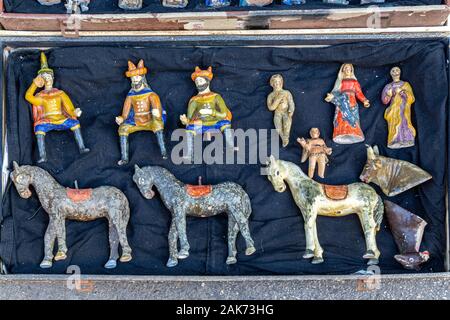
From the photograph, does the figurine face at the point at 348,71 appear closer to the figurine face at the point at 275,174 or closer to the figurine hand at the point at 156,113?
the figurine face at the point at 275,174

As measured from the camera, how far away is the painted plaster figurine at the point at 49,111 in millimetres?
2820

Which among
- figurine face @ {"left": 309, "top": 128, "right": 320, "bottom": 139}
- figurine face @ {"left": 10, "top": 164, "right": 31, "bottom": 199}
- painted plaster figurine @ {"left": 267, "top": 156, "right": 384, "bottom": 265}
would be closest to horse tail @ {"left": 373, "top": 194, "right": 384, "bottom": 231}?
painted plaster figurine @ {"left": 267, "top": 156, "right": 384, "bottom": 265}

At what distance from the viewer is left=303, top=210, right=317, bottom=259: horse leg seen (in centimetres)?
271

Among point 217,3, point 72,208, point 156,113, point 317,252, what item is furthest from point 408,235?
point 72,208

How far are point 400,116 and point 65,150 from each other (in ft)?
4.74

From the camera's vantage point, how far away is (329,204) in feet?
8.86

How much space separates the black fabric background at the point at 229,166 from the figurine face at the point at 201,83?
0.08 m

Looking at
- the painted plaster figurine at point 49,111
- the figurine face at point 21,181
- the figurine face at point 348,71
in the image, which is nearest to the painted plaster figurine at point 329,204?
the figurine face at point 348,71

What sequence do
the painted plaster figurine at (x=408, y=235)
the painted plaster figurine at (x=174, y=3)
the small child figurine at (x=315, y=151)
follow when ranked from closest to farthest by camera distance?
the painted plaster figurine at (x=408, y=235), the small child figurine at (x=315, y=151), the painted plaster figurine at (x=174, y=3)

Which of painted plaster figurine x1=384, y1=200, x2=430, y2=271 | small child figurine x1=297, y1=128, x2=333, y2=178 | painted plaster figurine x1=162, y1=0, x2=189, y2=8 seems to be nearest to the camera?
painted plaster figurine x1=384, y1=200, x2=430, y2=271

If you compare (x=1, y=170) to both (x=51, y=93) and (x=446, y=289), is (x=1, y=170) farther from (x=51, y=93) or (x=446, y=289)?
(x=446, y=289)

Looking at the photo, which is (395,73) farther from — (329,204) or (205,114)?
(205,114)

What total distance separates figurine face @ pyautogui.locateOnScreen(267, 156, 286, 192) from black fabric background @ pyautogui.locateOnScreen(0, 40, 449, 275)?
3.2 inches

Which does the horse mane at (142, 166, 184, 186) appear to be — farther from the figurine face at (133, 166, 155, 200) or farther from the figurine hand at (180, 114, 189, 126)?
the figurine hand at (180, 114, 189, 126)
